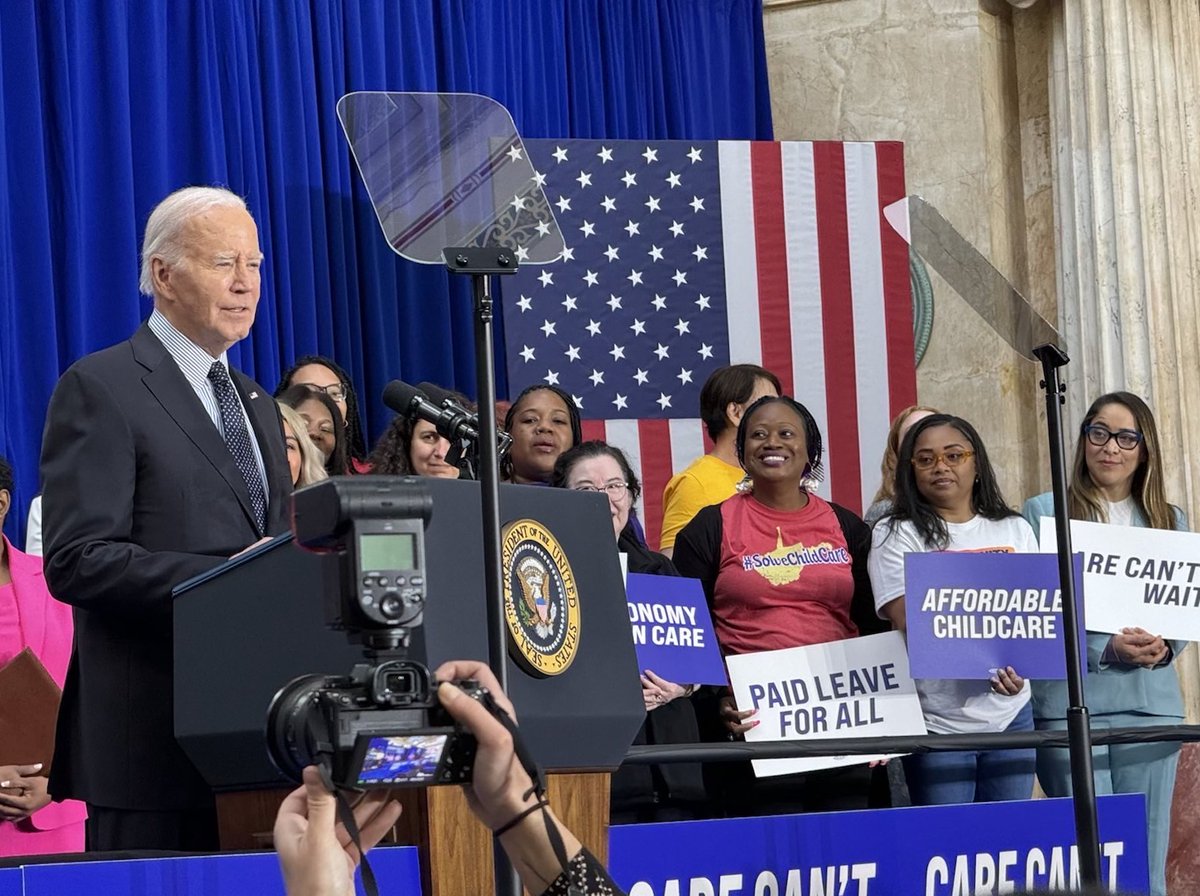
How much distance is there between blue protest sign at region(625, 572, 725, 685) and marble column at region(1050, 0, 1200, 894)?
12.9ft

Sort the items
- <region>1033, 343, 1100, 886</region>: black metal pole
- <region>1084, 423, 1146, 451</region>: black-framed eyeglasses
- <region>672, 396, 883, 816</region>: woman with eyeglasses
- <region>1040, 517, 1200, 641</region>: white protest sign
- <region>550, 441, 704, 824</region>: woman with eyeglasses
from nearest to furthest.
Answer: <region>1033, 343, 1100, 886</region>: black metal pole < <region>550, 441, 704, 824</region>: woman with eyeglasses < <region>672, 396, 883, 816</region>: woman with eyeglasses < <region>1040, 517, 1200, 641</region>: white protest sign < <region>1084, 423, 1146, 451</region>: black-framed eyeglasses

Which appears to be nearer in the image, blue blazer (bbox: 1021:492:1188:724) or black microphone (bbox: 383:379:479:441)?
black microphone (bbox: 383:379:479:441)

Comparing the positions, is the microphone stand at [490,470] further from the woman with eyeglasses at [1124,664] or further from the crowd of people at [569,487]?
the woman with eyeglasses at [1124,664]

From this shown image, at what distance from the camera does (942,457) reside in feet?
17.5

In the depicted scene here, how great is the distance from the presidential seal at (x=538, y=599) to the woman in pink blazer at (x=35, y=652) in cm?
209

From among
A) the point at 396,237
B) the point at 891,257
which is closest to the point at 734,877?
the point at 396,237

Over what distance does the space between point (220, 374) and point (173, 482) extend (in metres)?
0.25

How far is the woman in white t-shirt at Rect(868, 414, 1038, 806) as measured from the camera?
197 inches

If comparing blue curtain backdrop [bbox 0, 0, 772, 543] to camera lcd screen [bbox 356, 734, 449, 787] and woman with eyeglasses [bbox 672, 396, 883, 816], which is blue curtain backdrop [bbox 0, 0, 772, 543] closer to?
woman with eyeglasses [bbox 672, 396, 883, 816]

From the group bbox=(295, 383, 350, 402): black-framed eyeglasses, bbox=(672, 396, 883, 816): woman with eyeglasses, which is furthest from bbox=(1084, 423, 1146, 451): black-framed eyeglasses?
bbox=(295, 383, 350, 402): black-framed eyeglasses

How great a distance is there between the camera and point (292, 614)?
2523mm

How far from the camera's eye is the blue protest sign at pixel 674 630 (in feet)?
14.8

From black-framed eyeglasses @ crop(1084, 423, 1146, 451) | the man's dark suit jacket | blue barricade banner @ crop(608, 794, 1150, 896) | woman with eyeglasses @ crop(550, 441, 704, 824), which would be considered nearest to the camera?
the man's dark suit jacket

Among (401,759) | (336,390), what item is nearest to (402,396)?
(401,759)
